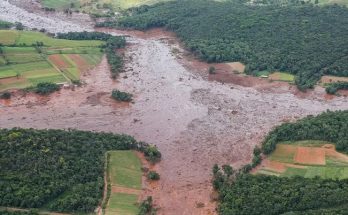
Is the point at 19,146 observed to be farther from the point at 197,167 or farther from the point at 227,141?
the point at 227,141

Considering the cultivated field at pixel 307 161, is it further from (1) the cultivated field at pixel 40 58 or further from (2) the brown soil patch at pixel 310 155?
(1) the cultivated field at pixel 40 58

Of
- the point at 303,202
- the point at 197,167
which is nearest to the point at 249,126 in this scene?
the point at 197,167

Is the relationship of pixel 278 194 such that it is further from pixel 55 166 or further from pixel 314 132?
pixel 55 166

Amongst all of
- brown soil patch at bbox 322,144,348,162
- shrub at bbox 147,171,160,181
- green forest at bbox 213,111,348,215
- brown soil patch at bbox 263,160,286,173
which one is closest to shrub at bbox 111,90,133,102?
shrub at bbox 147,171,160,181

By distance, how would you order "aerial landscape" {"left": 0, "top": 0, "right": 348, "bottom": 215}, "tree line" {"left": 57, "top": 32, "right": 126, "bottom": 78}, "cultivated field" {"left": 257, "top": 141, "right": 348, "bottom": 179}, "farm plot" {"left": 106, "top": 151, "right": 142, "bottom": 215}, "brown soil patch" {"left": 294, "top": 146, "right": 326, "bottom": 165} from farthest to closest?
"tree line" {"left": 57, "top": 32, "right": 126, "bottom": 78} → "brown soil patch" {"left": 294, "top": 146, "right": 326, "bottom": 165} → "cultivated field" {"left": 257, "top": 141, "right": 348, "bottom": 179} → "aerial landscape" {"left": 0, "top": 0, "right": 348, "bottom": 215} → "farm plot" {"left": 106, "top": 151, "right": 142, "bottom": 215}

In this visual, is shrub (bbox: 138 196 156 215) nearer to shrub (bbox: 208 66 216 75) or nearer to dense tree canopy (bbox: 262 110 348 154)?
dense tree canopy (bbox: 262 110 348 154)

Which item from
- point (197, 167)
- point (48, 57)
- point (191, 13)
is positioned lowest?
point (197, 167)

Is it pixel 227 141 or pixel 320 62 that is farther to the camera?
pixel 320 62
